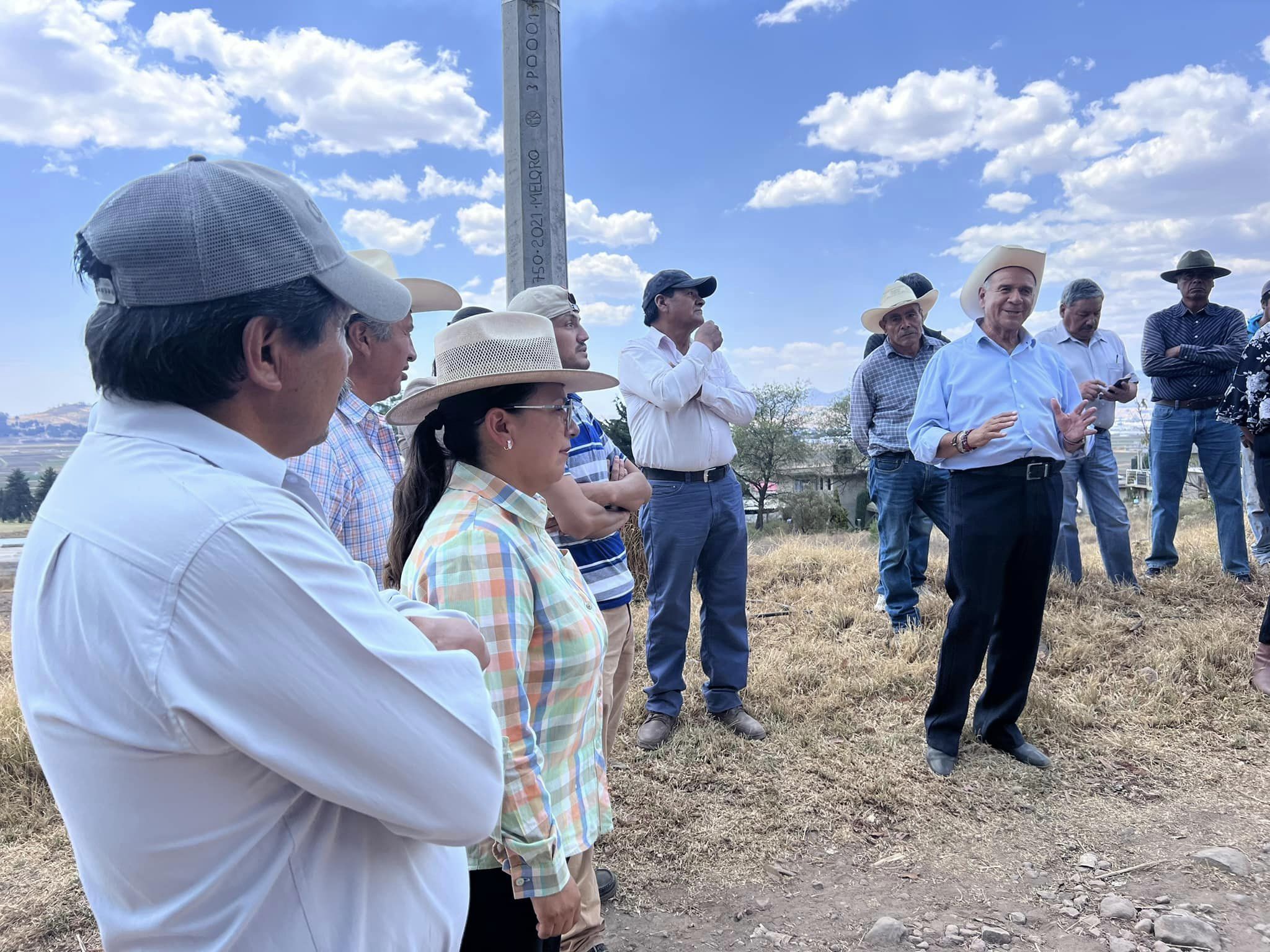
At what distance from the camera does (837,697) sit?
423 centimetres

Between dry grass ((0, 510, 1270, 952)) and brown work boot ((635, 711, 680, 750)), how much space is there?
6cm

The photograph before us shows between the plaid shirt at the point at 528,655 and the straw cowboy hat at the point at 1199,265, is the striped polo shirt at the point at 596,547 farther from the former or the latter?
the straw cowboy hat at the point at 1199,265

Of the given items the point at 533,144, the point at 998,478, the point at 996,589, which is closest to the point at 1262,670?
the point at 996,589

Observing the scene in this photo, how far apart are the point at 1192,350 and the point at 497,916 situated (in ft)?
19.9

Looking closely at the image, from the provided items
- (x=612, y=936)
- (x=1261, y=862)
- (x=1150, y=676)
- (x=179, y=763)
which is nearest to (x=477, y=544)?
(x=179, y=763)

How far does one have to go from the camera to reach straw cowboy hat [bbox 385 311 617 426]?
1.86 meters

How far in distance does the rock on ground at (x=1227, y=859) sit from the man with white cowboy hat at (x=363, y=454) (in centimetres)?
305

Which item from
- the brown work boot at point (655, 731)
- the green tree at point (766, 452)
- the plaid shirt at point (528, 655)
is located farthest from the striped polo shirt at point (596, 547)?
the green tree at point (766, 452)

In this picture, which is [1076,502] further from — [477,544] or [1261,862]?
[477,544]

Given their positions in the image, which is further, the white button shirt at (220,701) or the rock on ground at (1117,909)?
the rock on ground at (1117,909)

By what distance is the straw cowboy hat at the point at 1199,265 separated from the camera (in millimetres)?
5738

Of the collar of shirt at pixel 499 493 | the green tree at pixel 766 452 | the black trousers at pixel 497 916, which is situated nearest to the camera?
the black trousers at pixel 497 916

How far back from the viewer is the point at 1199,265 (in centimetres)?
579

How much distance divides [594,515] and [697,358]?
1.52 meters
